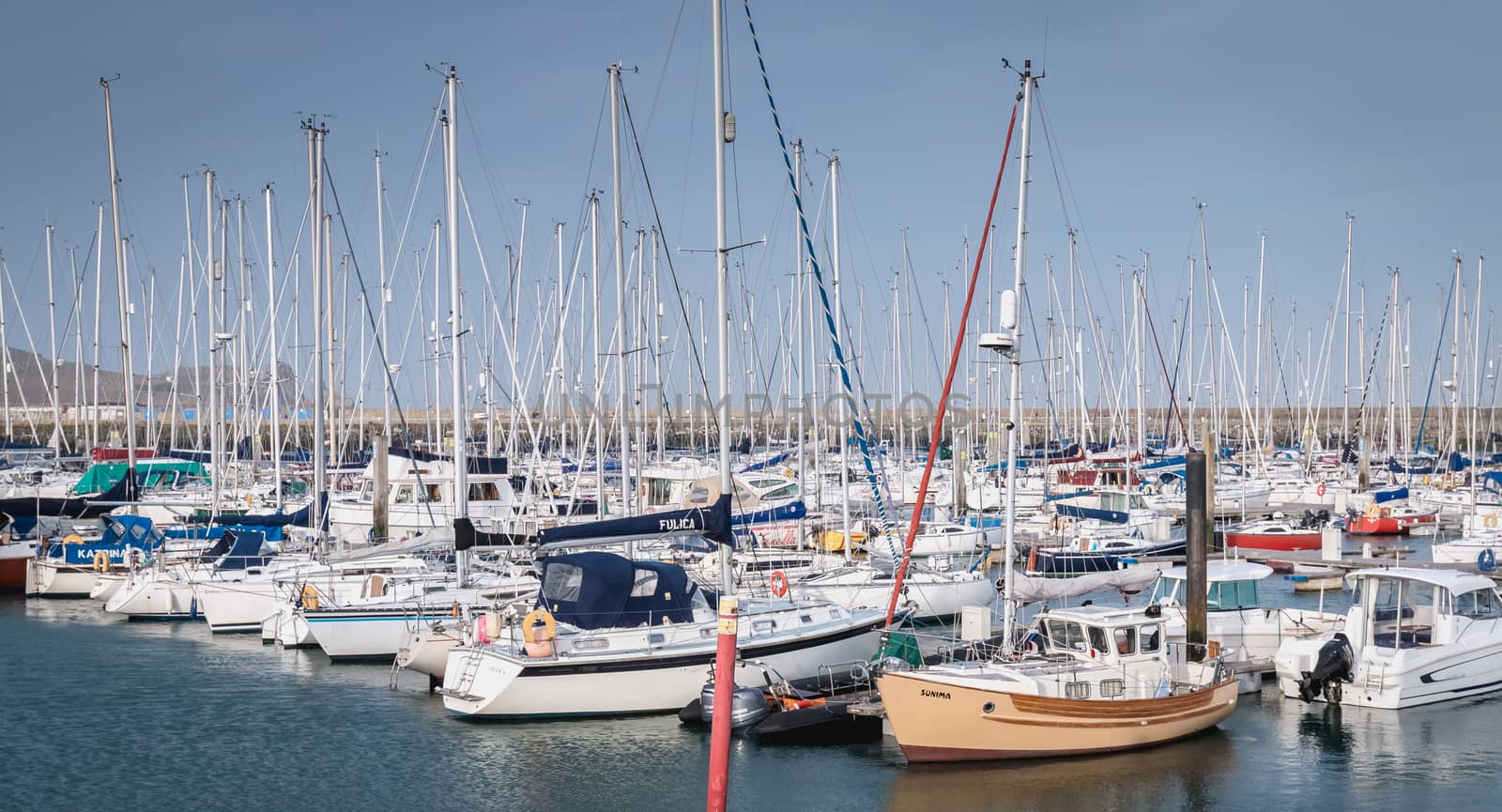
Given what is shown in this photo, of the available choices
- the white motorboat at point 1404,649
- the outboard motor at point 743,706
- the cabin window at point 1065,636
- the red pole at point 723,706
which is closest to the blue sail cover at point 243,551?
the outboard motor at point 743,706

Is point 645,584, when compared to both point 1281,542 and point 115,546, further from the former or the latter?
point 1281,542

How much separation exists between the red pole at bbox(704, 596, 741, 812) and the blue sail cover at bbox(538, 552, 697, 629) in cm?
857

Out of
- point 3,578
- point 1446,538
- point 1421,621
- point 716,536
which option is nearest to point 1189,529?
point 1421,621

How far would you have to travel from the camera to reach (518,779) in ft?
62.6

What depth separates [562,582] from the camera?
22859mm

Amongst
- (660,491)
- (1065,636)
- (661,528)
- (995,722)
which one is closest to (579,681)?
(661,528)

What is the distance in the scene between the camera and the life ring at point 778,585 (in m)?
26.6

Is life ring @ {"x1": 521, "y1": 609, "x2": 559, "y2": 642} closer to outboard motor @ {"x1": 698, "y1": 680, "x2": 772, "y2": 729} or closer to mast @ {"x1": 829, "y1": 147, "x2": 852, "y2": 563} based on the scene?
outboard motor @ {"x1": 698, "y1": 680, "x2": 772, "y2": 729}

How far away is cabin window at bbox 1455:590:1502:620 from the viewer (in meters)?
23.1

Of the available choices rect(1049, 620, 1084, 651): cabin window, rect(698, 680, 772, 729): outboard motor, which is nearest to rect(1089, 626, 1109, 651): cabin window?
rect(1049, 620, 1084, 651): cabin window

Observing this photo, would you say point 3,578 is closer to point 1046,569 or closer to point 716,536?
point 716,536

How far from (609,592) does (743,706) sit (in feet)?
10.2

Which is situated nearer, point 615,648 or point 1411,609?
point 615,648

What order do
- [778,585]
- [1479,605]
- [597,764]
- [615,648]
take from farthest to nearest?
1. [778,585]
2. [1479,605]
3. [615,648]
4. [597,764]
